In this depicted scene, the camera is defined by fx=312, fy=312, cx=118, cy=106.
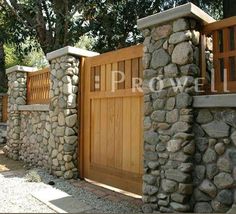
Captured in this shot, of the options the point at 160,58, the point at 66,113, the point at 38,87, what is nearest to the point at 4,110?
the point at 38,87

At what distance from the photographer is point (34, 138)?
704 cm

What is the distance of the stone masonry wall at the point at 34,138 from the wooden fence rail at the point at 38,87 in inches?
12.5

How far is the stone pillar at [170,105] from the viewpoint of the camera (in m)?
3.44

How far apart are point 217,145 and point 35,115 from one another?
4803 mm

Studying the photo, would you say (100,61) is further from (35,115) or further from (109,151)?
(35,115)

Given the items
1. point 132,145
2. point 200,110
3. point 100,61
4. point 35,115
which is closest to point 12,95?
point 35,115

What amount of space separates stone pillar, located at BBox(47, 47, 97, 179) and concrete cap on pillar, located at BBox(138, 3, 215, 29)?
2.02 metres

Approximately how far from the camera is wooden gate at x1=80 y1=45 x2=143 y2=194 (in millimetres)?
4531

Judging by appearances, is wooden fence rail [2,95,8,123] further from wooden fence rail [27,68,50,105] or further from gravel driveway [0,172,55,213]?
gravel driveway [0,172,55,213]

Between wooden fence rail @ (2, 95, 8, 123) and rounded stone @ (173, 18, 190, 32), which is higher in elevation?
rounded stone @ (173, 18, 190, 32)

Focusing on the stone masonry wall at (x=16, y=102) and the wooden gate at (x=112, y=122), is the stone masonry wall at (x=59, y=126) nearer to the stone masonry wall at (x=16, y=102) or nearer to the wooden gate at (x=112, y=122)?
the wooden gate at (x=112, y=122)

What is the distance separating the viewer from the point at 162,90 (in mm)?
3752

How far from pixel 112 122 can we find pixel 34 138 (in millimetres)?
A: 2767

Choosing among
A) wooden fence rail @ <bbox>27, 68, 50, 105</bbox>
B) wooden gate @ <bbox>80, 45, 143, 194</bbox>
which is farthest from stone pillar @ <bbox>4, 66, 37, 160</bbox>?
wooden gate @ <bbox>80, 45, 143, 194</bbox>
